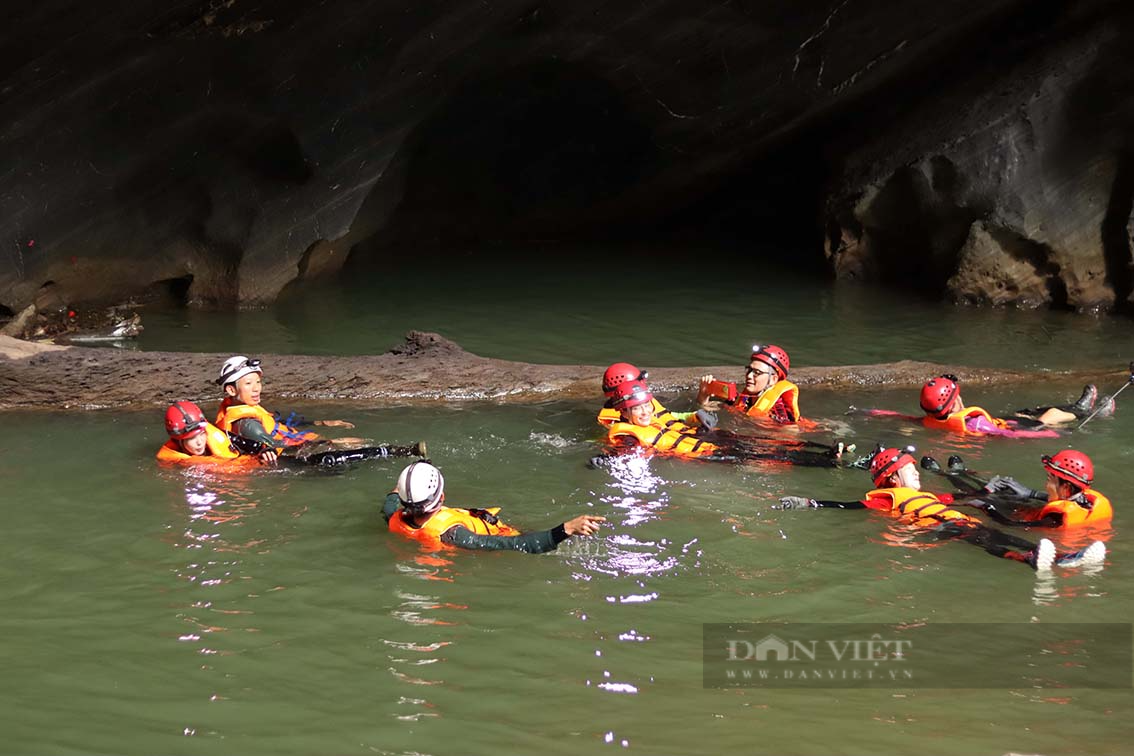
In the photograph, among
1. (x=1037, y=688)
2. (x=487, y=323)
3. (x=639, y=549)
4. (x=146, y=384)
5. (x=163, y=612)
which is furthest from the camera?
(x=487, y=323)

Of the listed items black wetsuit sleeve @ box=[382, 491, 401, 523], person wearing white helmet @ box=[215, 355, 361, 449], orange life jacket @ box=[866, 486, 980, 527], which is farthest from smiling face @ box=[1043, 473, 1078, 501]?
person wearing white helmet @ box=[215, 355, 361, 449]

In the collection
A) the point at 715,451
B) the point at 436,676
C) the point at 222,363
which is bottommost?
the point at 436,676

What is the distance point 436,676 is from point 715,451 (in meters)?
4.76

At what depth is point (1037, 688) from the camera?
6523 millimetres

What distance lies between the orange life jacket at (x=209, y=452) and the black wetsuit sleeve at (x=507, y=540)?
3134mm

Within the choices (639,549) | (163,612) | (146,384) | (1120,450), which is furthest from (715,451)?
(146,384)

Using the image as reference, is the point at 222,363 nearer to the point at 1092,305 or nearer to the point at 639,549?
the point at 639,549

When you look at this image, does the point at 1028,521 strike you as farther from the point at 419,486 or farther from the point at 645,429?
the point at 419,486

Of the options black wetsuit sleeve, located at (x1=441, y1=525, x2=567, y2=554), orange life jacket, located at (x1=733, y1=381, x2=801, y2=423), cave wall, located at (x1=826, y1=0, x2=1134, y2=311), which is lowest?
black wetsuit sleeve, located at (x1=441, y1=525, x2=567, y2=554)

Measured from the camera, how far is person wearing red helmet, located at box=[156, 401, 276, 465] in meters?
10.4

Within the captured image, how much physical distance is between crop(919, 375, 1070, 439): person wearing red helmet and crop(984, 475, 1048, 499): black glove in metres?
1.67

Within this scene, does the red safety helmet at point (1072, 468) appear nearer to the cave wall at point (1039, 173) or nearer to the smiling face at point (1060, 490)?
the smiling face at point (1060, 490)

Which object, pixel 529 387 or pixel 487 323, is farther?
pixel 487 323

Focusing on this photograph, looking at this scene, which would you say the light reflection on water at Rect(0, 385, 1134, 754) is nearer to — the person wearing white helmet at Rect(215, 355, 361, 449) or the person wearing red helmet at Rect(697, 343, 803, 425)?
the person wearing white helmet at Rect(215, 355, 361, 449)
